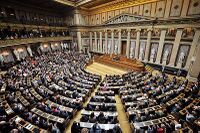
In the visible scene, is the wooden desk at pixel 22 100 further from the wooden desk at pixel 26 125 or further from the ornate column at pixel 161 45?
the ornate column at pixel 161 45

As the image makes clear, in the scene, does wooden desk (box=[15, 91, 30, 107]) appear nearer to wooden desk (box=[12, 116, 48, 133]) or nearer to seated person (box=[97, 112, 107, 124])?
wooden desk (box=[12, 116, 48, 133])

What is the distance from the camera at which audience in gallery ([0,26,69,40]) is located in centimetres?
2038

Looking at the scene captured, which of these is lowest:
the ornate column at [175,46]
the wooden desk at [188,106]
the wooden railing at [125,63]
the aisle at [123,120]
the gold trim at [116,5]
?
the aisle at [123,120]

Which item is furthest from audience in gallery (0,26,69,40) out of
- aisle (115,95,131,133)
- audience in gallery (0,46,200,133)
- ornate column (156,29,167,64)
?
ornate column (156,29,167,64)

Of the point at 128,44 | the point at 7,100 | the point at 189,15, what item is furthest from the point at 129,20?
the point at 7,100

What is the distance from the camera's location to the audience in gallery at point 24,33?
20.4 m

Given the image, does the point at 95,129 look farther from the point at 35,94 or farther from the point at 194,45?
the point at 194,45

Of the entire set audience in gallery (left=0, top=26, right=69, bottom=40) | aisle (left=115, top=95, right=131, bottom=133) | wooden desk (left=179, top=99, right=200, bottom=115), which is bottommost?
aisle (left=115, top=95, right=131, bottom=133)

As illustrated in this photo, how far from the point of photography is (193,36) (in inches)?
690

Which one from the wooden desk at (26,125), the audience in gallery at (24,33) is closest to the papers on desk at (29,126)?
the wooden desk at (26,125)

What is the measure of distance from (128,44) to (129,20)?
5310mm

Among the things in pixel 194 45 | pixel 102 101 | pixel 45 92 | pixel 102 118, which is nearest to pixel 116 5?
pixel 194 45

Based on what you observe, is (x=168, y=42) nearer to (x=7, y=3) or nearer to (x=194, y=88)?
(x=194, y=88)

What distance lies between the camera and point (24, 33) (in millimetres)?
24078
